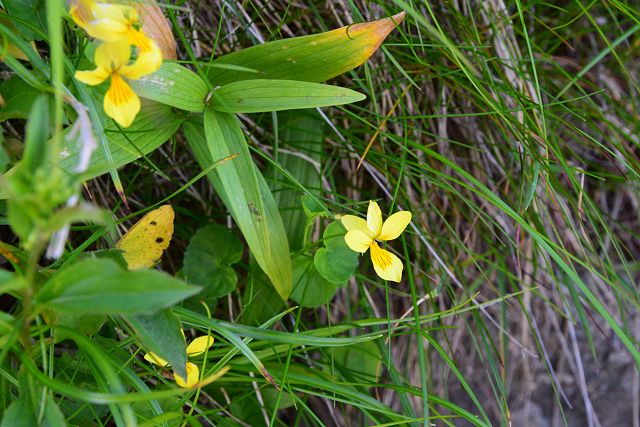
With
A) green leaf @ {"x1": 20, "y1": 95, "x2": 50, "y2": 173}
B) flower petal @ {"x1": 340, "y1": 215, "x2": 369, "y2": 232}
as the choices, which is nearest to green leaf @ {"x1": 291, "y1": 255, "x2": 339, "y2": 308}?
flower petal @ {"x1": 340, "y1": 215, "x2": 369, "y2": 232}

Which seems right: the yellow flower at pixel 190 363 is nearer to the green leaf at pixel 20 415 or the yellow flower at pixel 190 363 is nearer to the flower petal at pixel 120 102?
the green leaf at pixel 20 415

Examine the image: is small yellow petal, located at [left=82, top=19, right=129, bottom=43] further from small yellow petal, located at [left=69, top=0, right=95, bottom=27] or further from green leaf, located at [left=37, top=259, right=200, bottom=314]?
green leaf, located at [left=37, top=259, right=200, bottom=314]

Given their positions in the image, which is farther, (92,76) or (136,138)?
(136,138)

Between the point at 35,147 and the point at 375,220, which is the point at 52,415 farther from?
the point at 375,220

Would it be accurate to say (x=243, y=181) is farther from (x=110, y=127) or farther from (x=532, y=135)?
(x=532, y=135)

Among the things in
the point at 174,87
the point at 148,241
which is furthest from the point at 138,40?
the point at 148,241

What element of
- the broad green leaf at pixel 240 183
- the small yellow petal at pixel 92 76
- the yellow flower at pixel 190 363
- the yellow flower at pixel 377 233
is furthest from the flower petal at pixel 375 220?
the small yellow petal at pixel 92 76

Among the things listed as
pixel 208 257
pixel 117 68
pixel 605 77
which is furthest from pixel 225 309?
pixel 605 77
